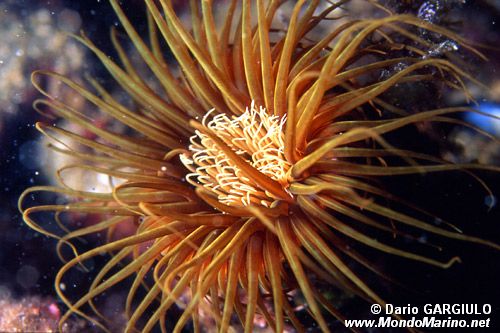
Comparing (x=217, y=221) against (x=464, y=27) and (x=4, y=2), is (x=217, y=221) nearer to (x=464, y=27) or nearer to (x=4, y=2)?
(x=464, y=27)

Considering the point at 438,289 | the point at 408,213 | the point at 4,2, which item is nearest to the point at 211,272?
the point at 408,213

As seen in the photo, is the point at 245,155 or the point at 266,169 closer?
the point at 266,169

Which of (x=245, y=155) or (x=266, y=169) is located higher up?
(x=245, y=155)

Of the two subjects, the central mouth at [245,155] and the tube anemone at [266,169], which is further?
the central mouth at [245,155]

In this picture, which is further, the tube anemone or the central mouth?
the central mouth
